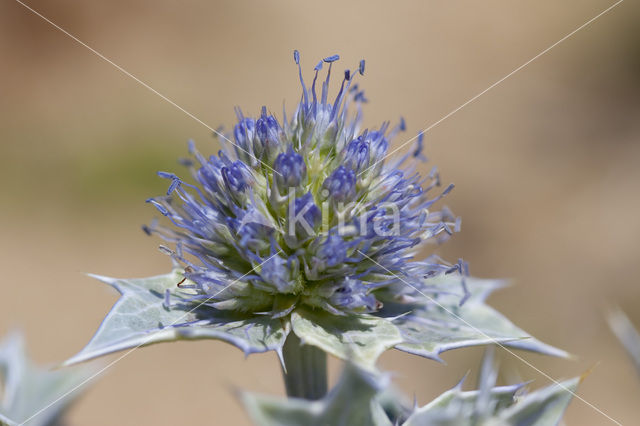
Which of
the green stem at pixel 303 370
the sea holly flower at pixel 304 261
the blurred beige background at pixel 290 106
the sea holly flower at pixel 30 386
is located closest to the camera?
the sea holly flower at pixel 304 261

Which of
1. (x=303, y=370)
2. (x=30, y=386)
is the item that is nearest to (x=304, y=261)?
(x=303, y=370)

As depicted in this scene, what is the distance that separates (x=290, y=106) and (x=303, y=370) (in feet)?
18.2

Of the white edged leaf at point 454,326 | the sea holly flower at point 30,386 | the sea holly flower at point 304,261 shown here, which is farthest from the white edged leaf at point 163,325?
the sea holly flower at point 30,386

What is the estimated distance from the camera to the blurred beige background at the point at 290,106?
528cm

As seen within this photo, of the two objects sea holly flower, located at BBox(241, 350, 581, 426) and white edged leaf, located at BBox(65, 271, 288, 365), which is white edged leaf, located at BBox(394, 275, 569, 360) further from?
white edged leaf, located at BBox(65, 271, 288, 365)

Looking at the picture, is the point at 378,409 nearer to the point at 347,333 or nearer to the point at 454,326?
the point at 347,333

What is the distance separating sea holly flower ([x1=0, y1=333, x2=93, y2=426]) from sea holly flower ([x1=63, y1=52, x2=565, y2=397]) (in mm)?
659

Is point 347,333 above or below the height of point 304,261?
below

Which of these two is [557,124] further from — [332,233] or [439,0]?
[332,233]

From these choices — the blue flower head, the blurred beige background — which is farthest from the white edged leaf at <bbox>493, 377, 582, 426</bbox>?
the blurred beige background

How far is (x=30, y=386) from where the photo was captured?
2.36 m

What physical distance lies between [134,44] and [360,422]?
7.32m

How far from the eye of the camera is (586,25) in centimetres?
729

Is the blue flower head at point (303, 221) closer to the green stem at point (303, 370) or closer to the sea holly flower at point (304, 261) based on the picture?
the sea holly flower at point (304, 261)
